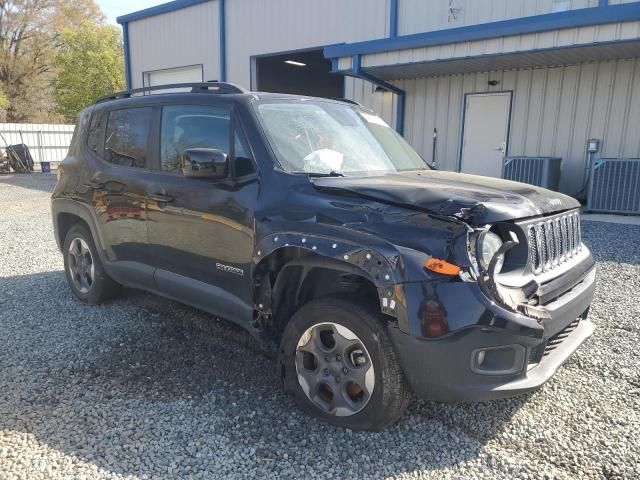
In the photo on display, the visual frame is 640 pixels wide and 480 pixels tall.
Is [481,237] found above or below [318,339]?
above

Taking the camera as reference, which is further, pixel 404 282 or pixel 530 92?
pixel 530 92

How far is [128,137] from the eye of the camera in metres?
4.25

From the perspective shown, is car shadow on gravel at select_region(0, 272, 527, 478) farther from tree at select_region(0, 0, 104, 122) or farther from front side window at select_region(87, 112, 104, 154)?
tree at select_region(0, 0, 104, 122)

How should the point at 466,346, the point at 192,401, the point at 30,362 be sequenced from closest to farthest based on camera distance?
the point at 466,346 < the point at 192,401 < the point at 30,362

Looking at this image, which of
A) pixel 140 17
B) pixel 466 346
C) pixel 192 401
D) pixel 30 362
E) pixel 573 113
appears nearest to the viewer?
pixel 466 346

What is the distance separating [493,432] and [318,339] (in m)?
1.13

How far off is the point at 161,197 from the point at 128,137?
0.86 m

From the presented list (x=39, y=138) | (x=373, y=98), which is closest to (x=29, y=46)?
(x=39, y=138)

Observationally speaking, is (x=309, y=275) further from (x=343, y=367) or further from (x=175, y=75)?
(x=175, y=75)

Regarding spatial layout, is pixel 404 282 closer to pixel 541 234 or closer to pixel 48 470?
pixel 541 234

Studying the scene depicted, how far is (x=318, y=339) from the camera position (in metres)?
2.90

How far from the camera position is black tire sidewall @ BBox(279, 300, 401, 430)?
2602mm

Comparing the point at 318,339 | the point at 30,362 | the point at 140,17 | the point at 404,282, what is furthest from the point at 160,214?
the point at 140,17

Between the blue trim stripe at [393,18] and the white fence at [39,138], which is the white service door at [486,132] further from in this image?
the white fence at [39,138]
